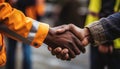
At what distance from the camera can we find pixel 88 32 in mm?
4910

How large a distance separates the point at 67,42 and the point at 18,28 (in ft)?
1.74

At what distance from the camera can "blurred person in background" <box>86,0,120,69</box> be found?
18.6 feet

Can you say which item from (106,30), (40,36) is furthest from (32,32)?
(106,30)

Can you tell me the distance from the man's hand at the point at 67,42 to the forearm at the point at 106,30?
168mm

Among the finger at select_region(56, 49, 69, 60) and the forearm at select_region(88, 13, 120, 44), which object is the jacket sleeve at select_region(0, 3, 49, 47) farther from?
the forearm at select_region(88, 13, 120, 44)

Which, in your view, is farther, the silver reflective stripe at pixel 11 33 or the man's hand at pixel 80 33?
the man's hand at pixel 80 33

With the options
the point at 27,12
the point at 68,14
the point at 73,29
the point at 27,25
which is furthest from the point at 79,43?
the point at 68,14

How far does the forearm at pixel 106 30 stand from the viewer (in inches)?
190

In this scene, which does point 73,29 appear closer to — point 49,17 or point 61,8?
point 61,8

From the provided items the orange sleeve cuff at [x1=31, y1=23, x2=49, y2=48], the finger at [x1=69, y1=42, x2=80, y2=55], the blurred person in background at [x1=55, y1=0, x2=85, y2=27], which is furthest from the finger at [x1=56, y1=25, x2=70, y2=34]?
the blurred person in background at [x1=55, y1=0, x2=85, y2=27]

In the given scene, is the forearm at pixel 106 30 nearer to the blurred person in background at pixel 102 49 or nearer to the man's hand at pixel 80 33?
the man's hand at pixel 80 33

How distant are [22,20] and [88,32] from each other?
2.27 feet

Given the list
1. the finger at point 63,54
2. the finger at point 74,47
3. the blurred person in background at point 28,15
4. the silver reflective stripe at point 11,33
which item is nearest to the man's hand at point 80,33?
the finger at point 74,47

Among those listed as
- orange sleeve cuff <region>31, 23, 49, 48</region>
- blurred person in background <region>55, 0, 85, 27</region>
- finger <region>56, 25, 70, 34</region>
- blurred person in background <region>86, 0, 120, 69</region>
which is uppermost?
orange sleeve cuff <region>31, 23, 49, 48</region>
